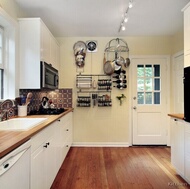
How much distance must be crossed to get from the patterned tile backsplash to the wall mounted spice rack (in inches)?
10.5

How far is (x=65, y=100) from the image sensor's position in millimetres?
4266

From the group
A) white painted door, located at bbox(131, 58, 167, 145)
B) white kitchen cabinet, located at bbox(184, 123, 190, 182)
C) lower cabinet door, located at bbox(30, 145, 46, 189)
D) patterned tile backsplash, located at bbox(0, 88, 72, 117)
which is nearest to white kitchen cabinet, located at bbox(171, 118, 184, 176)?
white kitchen cabinet, located at bbox(184, 123, 190, 182)

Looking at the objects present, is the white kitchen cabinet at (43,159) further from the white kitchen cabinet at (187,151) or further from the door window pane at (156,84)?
the door window pane at (156,84)

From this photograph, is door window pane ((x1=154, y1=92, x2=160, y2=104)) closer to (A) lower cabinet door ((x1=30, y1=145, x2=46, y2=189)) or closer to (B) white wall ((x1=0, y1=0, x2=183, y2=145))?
(B) white wall ((x1=0, y1=0, x2=183, y2=145))

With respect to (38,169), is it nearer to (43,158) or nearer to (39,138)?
(43,158)

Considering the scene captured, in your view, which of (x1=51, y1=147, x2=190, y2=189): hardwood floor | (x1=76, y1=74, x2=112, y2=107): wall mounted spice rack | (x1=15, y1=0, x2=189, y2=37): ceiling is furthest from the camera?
(x1=76, y1=74, x2=112, y2=107): wall mounted spice rack

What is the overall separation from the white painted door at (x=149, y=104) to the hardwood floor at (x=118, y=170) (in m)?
0.34

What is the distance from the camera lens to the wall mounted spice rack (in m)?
4.16

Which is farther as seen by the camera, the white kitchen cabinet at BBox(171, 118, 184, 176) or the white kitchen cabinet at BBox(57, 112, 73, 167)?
the white kitchen cabinet at BBox(57, 112, 73, 167)

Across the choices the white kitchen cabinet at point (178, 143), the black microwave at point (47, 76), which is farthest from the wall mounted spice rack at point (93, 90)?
the white kitchen cabinet at point (178, 143)

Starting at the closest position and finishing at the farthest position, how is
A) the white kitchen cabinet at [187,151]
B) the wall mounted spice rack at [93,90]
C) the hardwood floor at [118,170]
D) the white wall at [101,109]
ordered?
the white kitchen cabinet at [187,151], the hardwood floor at [118,170], the wall mounted spice rack at [93,90], the white wall at [101,109]

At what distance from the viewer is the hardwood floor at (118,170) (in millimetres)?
2465

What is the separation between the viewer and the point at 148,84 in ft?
14.1

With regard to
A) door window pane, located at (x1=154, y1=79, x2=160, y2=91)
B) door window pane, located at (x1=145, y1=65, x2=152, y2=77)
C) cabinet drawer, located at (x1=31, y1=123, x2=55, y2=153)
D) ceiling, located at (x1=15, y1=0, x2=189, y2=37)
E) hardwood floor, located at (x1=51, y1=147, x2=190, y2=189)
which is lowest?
hardwood floor, located at (x1=51, y1=147, x2=190, y2=189)
